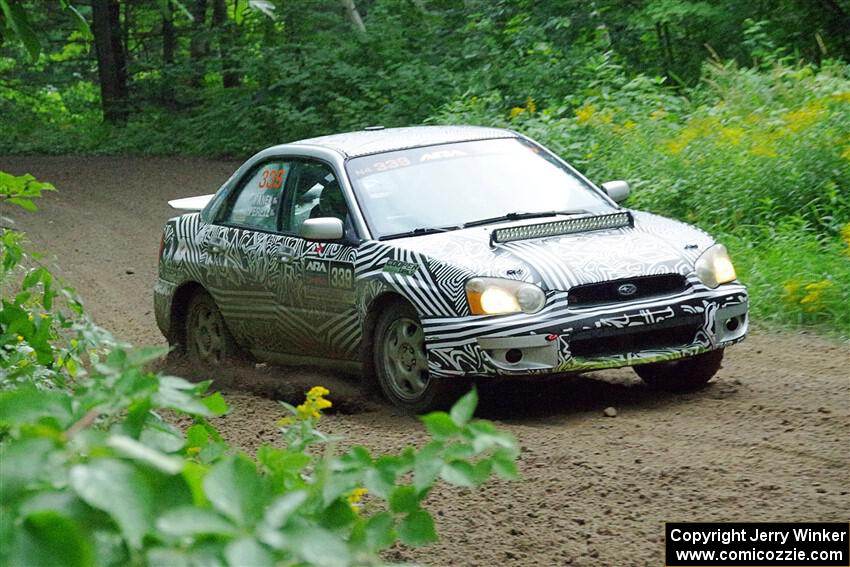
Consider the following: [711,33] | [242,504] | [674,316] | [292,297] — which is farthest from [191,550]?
[711,33]

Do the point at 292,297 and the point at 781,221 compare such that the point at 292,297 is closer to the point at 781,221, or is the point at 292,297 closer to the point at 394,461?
the point at 781,221

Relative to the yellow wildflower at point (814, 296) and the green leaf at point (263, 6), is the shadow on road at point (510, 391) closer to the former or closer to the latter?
the yellow wildflower at point (814, 296)

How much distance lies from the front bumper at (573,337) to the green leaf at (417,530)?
4718 mm

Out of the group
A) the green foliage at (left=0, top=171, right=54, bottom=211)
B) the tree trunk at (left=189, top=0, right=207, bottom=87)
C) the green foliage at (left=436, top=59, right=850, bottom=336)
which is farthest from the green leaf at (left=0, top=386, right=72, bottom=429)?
the tree trunk at (left=189, top=0, right=207, bottom=87)

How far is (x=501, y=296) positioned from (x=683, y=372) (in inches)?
54.1

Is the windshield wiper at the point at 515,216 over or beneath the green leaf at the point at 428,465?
beneath

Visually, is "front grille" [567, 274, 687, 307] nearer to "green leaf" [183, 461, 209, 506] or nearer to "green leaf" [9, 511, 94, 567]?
"green leaf" [183, 461, 209, 506]

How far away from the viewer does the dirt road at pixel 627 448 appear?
196 inches

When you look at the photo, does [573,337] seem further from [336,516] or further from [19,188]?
[336,516]

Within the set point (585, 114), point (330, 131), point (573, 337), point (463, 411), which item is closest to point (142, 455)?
point (463, 411)

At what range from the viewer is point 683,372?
7836mm

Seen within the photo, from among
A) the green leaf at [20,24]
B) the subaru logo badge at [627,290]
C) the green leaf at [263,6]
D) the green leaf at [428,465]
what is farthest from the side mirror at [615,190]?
the green leaf at [428,465]

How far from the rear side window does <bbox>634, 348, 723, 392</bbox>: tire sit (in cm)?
253

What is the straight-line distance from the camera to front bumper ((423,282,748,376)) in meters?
7.02
